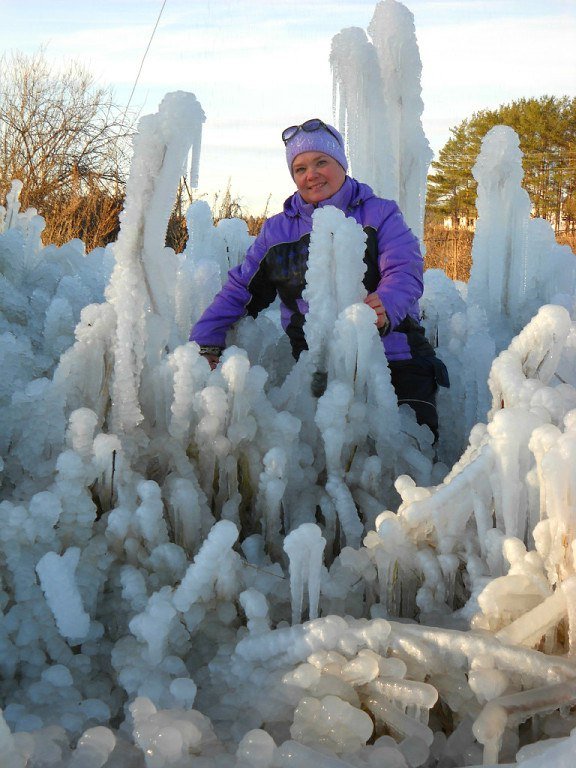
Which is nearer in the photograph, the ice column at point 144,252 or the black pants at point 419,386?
the ice column at point 144,252

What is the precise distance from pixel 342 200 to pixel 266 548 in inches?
62.1

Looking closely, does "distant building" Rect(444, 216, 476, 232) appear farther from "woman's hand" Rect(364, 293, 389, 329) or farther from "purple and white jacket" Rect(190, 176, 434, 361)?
"woman's hand" Rect(364, 293, 389, 329)

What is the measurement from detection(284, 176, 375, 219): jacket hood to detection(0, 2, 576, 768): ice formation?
0.70 meters

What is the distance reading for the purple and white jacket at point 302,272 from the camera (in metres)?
2.78

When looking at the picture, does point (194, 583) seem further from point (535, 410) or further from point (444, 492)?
point (535, 410)

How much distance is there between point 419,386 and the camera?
109 inches

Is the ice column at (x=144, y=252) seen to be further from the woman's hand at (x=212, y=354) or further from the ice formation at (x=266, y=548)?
the woman's hand at (x=212, y=354)

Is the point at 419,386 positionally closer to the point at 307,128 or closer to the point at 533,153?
the point at 307,128

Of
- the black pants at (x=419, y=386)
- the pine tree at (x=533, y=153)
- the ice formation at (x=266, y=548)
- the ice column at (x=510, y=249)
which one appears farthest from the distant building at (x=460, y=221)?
the ice formation at (x=266, y=548)

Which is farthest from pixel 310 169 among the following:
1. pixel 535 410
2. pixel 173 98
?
pixel 535 410

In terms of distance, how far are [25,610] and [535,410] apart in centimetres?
120

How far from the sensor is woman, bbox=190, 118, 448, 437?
277 cm

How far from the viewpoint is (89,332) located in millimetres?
2021

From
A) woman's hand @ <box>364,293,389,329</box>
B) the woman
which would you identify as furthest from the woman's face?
woman's hand @ <box>364,293,389,329</box>
